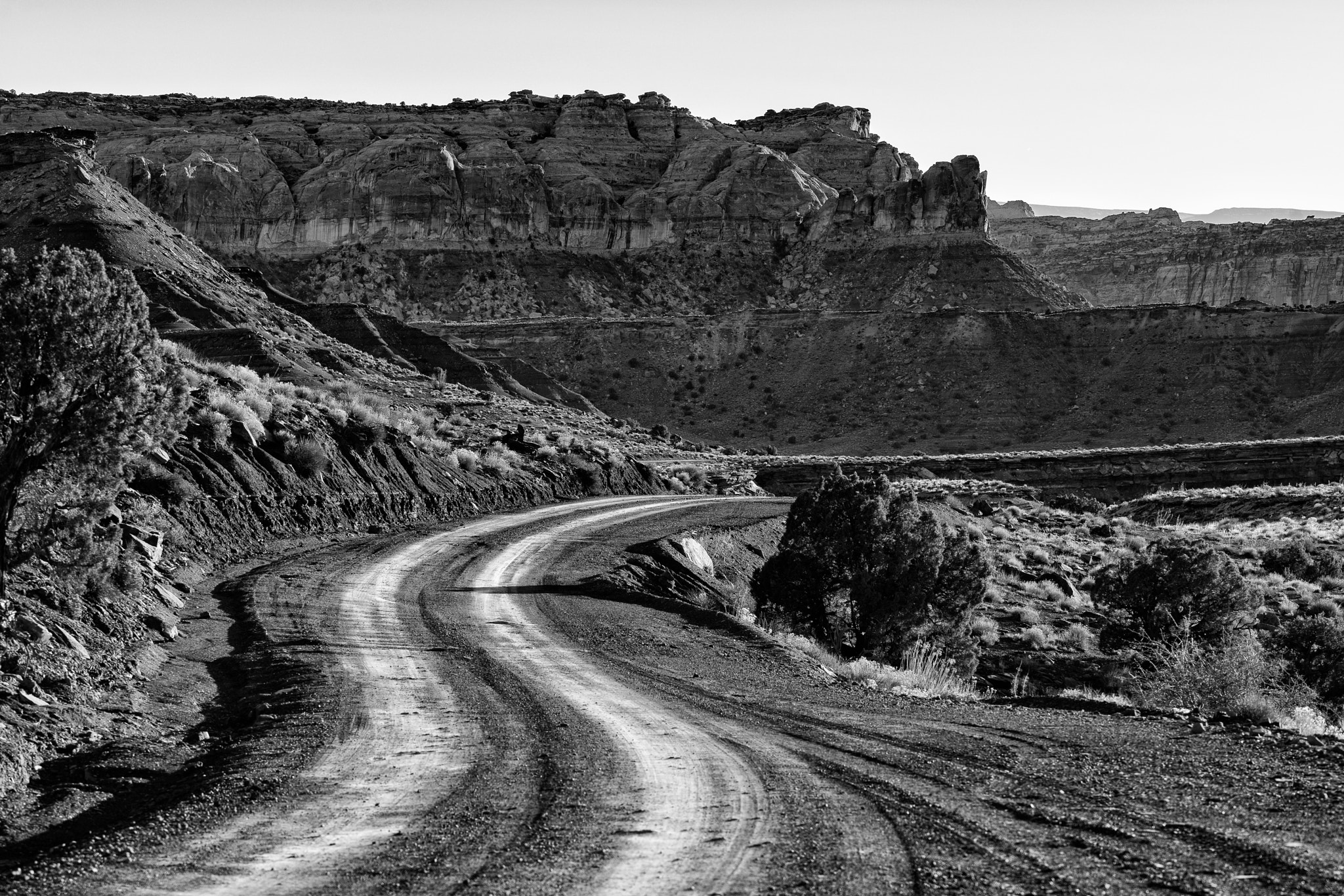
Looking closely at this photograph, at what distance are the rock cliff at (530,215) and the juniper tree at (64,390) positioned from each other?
4729 inches

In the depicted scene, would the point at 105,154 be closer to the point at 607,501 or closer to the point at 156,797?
the point at 607,501

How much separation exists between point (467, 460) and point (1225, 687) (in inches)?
1051

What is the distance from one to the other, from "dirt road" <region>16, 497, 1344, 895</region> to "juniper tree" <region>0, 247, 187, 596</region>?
317 cm

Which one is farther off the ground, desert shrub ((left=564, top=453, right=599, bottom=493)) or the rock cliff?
the rock cliff

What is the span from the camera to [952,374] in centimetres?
10731

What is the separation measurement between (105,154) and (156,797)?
164 metres

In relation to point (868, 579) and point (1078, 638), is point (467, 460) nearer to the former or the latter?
point (868, 579)

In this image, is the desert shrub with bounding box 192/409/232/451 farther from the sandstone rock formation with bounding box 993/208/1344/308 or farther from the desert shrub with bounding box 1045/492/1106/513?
the sandstone rock formation with bounding box 993/208/1344/308

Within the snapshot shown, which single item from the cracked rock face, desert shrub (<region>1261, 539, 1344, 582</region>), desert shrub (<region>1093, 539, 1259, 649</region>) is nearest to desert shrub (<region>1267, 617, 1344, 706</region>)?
desert shrub (<region>1093, 539, 1259, 649</region>)

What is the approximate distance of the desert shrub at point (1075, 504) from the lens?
Result: 199 feet

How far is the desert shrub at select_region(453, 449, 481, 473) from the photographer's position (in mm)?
38000

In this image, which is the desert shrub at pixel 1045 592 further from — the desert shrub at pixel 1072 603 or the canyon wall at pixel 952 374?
the canyon wall at pixel 952 374

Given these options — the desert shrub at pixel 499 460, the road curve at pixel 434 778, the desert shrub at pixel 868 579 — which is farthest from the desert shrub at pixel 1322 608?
the road curve at pixel 434 778

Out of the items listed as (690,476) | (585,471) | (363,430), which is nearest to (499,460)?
(585,471)
